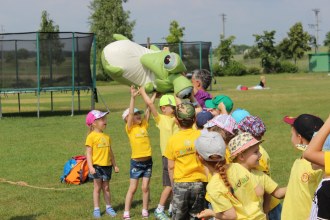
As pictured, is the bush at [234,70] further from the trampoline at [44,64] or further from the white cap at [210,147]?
the white cap at [210,147]

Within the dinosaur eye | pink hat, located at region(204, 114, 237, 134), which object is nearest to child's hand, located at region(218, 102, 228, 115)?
pink hat, located at region(204, 114, 237, 134)

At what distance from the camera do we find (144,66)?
9102 mm

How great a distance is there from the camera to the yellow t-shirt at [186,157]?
19.0ft

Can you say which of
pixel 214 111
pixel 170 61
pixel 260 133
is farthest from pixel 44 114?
pixel 260 133

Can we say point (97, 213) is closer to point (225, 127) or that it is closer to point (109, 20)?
point (225, 127)

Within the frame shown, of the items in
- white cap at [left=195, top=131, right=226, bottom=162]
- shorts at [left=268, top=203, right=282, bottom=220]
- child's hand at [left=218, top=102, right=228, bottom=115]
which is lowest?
shorts at [left=268, top=203, right=282, bottom=220]

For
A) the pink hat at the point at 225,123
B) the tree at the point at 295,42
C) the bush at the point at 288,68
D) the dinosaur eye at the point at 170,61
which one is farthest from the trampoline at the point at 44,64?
the tree at the point at 295,42

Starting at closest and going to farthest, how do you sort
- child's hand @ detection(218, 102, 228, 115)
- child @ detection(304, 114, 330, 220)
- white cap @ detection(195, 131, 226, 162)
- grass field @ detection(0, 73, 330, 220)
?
child @ detection(304, 114, 330, 220) < white cap @ detection(195, 131, 226, 162) < child's hand @ detection(218, 102, 228, 115) < grass field @ detection(0, 73, 330, 220)

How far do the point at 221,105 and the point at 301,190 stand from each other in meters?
2.55

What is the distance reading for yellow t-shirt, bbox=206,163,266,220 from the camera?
407 cm

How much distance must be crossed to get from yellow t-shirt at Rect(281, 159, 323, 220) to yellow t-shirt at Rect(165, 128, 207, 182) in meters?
1.68

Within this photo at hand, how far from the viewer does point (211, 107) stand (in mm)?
6879

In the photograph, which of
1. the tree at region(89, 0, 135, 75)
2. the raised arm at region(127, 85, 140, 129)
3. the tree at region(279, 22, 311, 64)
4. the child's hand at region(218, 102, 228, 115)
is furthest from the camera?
the tree at region(279, 22, 311, 64)

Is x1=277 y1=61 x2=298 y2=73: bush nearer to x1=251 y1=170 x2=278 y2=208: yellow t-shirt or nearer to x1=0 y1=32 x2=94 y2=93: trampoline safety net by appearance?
x1=0 y1=32 x2=94 y2=93: trampoline safety net
